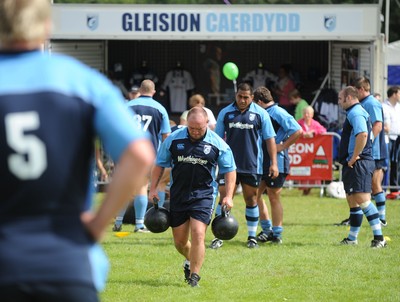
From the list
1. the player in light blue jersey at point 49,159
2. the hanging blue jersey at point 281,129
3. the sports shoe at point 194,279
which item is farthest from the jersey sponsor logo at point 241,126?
the player in light blue jersey at point 49,159

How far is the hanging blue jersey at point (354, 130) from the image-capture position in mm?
11336

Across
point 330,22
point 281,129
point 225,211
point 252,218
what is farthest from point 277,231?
point 330,22

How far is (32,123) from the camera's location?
126 inches

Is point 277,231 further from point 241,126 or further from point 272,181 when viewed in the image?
point 241,126

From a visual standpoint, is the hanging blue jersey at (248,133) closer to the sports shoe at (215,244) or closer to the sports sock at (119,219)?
the sports shoe at (215,244)

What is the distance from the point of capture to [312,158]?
698 inches

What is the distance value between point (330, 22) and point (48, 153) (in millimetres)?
15689

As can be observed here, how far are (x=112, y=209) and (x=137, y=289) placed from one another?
594 cm

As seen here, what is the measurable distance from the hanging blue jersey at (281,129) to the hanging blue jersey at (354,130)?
790mm

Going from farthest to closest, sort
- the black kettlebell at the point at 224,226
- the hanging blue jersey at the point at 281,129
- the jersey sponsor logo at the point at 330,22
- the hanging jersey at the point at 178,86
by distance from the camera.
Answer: the hanging jersey at the point at 178,86 < the jersey sponsor logo at the point at 330,22 < the hanging blue jersey at the point at 281,129 < the black kettlebell at the point at 224,226

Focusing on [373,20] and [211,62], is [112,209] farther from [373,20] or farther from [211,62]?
[211,62]

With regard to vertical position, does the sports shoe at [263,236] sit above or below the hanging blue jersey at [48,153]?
below

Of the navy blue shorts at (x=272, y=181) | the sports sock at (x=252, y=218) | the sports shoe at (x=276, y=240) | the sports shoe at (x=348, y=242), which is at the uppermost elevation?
the navy blue shorts at (x=272, y=181)

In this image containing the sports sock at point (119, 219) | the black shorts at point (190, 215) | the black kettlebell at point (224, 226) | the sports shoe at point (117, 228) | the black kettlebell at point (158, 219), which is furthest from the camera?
the sports shoe at point (117, 228)
